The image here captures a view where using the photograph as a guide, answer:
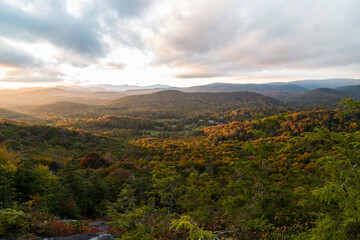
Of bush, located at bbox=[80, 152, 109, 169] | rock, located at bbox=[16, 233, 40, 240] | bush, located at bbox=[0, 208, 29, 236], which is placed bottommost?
bush, located at bbox=[80, 152, 109, 169]

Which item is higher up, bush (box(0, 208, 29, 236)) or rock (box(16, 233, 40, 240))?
bush (box(0, 208, 29, 236))

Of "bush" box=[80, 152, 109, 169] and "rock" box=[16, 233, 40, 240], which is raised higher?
"rock" box=[16, 233, 40, 240]

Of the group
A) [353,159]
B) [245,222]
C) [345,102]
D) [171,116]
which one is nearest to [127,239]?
[245,222]

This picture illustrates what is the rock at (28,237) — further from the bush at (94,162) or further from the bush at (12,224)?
the bush at (94,162)

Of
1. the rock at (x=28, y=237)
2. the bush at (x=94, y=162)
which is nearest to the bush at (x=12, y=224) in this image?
the rock at (x=28, y=237)

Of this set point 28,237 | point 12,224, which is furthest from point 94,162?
point 28,237

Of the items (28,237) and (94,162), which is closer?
(28,237)

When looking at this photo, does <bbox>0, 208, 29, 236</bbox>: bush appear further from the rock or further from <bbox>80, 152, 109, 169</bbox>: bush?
<bbox>80, 152, 109, 169</bbox>: bush

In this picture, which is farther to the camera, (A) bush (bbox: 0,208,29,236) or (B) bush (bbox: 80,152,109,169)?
(B) bush (bbox: 80,152,109,169)

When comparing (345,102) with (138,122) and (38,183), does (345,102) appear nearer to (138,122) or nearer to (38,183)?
(38,183)

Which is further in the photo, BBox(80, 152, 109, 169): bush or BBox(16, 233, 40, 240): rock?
BBox(80, 152, 109, 169): bush

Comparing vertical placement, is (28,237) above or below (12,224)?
below

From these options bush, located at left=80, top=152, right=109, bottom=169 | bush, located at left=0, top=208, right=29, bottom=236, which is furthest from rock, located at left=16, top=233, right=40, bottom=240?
bush, located at left=80, top=152, right=109, bottom=169

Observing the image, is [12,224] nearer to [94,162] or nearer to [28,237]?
[28,237]
